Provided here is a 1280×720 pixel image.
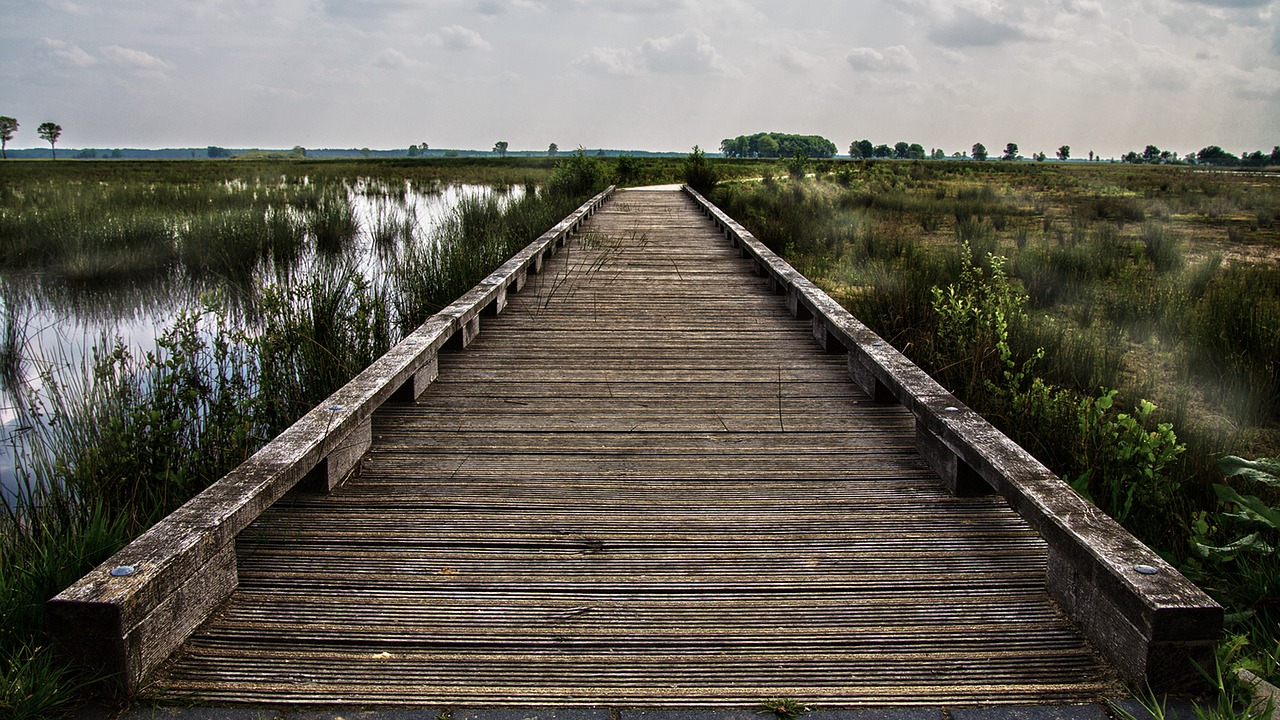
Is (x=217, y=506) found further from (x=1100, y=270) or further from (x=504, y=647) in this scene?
(x=1100, y=270)

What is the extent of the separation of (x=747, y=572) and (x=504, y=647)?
0.69 metres

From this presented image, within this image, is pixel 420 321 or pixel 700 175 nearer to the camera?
pixel 420 321

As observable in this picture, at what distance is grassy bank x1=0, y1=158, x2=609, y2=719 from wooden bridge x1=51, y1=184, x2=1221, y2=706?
0.34 m

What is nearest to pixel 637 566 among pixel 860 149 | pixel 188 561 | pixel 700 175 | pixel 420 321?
pixel 188 561

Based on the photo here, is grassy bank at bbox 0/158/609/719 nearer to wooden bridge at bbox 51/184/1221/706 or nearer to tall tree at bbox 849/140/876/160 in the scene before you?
wooden bridge at bbox 51/184/1221/706

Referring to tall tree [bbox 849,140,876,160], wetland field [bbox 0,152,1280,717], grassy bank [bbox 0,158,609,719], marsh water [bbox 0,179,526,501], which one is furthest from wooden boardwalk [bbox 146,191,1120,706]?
tall tree [bbox 849,140,876,160]

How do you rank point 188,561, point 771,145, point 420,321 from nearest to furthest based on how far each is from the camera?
point 188,561 → point 420,321 → point 771,145

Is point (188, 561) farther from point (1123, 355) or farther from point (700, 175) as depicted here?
point (700, 175)

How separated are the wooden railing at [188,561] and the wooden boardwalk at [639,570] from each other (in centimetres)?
7

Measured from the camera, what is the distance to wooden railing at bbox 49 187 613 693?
63.4 inches

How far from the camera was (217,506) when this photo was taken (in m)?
A: 2.04

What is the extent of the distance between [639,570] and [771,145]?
160 meters

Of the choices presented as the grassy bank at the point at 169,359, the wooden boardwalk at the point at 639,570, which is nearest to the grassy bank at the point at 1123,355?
the wooden boardwalk at the point at 639,570

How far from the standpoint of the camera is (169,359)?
13.4 feet
